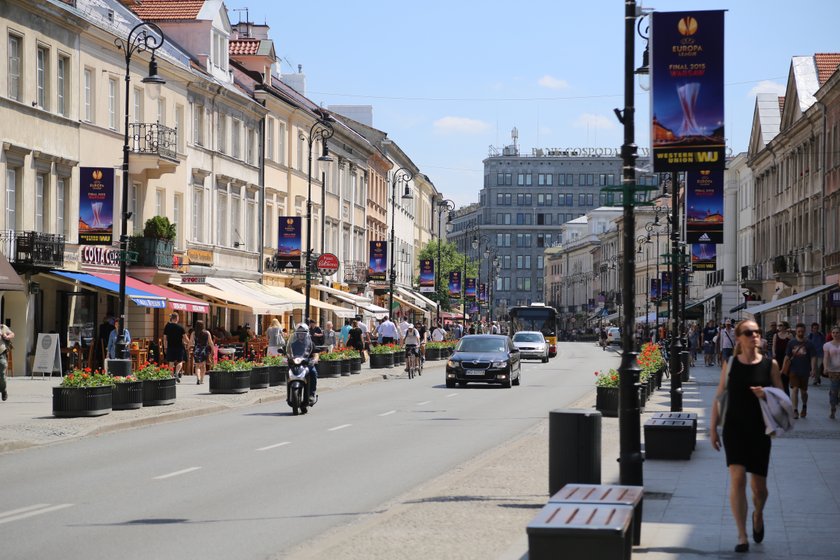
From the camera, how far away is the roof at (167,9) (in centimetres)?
5466

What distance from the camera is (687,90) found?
1538 centimetres

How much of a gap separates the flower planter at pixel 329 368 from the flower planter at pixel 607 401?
53.9 feet

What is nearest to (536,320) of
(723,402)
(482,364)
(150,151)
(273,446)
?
(150,151)

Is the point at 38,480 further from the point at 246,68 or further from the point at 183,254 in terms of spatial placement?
the point at 246,68

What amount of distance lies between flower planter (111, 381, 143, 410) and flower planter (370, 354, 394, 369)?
941 inches

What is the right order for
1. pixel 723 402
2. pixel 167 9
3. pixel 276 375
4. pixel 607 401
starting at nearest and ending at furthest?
1. pixel 723 402
2. pixel 607 401
3. pixel 276 375
4. pixel 167 9

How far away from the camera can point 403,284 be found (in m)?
107

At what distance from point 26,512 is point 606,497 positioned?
5.75m

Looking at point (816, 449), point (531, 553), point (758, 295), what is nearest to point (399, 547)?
point (531, 553)

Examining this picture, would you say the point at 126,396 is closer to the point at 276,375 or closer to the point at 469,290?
the point at 276,375

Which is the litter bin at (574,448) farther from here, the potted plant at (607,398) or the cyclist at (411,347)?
the cyclist at (411,347)

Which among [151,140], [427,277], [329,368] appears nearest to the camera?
[329,368]

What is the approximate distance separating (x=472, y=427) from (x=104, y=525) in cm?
1274

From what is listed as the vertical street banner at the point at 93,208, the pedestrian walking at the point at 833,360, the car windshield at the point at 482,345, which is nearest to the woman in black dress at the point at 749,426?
the pedestrian walking at the point at 833,360
